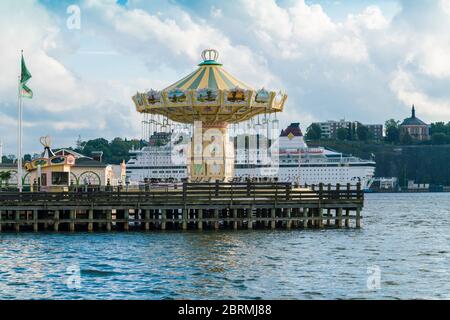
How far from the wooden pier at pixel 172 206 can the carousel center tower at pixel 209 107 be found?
7.93 m

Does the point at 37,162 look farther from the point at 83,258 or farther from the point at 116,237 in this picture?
the point at 83,258

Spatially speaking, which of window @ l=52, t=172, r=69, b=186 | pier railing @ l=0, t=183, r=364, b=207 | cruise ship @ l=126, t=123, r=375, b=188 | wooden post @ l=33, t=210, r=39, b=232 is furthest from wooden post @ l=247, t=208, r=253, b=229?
cruise ship @ l=126, t=123, r=375, b=188

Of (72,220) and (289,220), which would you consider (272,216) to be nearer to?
(289,220)

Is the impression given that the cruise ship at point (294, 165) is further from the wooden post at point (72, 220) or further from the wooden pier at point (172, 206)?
the wooden post at point (72, 220)

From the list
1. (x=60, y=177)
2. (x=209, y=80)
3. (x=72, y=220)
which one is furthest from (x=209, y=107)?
(x=72, y=220)

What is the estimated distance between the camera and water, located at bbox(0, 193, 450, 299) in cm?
2478

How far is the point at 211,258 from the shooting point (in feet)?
106

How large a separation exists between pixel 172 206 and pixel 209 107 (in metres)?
11.1

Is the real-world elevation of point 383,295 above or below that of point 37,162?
below

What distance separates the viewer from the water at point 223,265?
24781 mm

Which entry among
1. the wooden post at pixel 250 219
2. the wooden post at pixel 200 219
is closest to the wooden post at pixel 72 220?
the wooden post at pixel 200 219

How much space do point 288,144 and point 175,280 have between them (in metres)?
154

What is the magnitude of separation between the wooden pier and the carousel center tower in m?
7.93
